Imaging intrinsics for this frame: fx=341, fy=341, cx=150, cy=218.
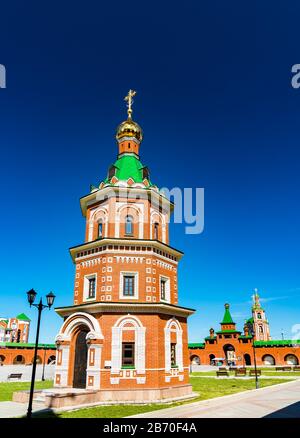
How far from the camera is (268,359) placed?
198 ft

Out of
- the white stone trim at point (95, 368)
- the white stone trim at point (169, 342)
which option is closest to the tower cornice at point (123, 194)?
the white stone trim at point (169, 342)

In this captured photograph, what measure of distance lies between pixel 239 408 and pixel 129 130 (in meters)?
19.9

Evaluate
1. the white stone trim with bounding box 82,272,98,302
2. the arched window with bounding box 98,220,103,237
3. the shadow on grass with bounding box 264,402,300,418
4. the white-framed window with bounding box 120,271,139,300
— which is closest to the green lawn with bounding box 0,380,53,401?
the white stone trim with bounding box 82,272,98,302

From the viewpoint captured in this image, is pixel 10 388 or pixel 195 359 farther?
pixel 195 359

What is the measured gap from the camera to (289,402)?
691 inches

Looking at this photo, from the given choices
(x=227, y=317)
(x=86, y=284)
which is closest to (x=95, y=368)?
(x=86, y=284)

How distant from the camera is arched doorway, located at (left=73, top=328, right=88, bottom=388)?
20.0 m

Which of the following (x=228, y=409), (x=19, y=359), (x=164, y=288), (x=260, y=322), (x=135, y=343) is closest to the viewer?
(x=228, y=409)

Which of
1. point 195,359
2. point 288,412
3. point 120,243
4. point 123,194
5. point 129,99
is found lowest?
point 195,359

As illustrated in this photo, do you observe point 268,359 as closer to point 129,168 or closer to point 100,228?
point 100,228

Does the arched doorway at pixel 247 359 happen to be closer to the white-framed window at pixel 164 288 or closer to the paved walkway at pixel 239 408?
the paved walkway at pixel 239 408

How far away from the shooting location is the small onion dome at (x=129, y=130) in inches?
1048

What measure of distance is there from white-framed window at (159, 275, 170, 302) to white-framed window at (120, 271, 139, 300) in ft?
5.99

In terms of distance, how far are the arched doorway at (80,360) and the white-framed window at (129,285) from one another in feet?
10.7
